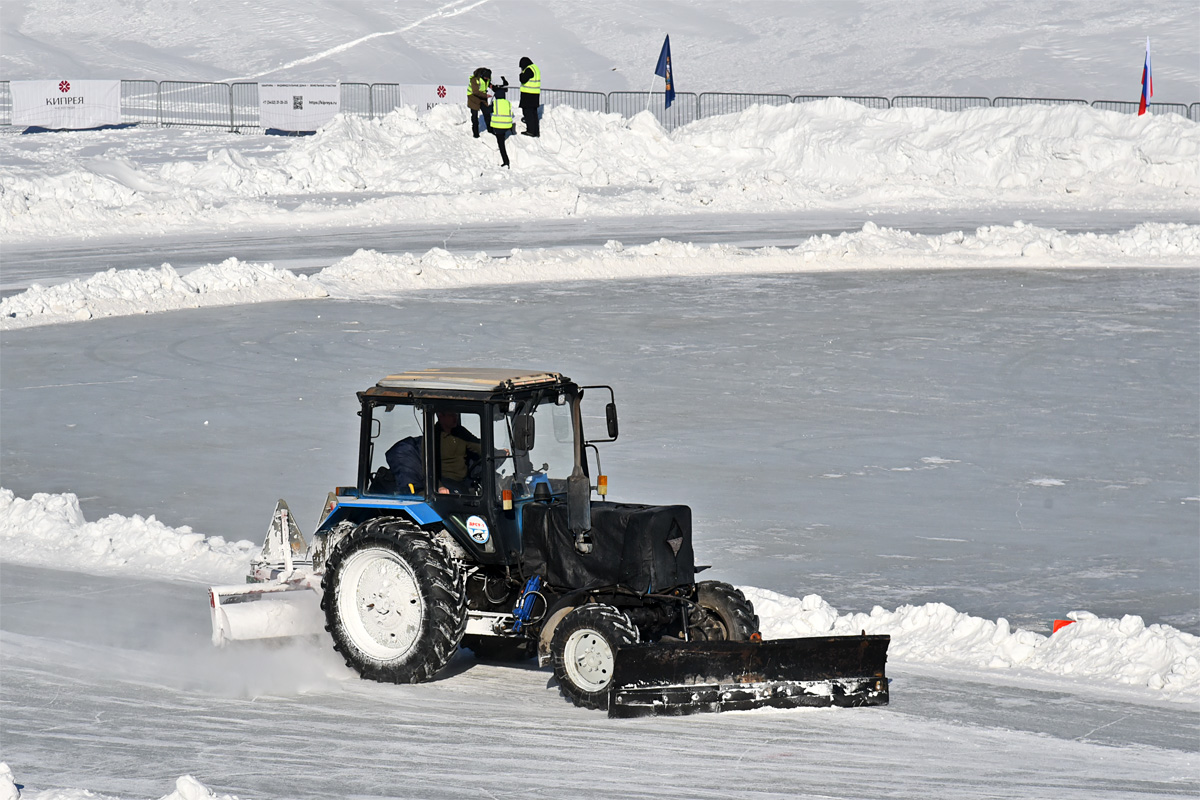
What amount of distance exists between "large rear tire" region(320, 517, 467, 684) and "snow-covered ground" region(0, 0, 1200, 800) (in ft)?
0.72

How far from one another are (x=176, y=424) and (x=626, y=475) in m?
4.90

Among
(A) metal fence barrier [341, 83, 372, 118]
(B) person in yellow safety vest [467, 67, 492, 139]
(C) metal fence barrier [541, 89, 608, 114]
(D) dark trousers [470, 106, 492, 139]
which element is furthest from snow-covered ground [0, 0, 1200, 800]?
(C) metal fence barrier [541, 89, 608, 114]

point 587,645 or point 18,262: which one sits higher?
point 18,262

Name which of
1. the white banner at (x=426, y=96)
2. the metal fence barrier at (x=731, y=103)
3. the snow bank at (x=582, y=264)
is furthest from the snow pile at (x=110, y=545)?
the metal fence barrier at (x=731, y=103)

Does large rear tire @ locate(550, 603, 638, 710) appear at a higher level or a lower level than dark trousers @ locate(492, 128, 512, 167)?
lower

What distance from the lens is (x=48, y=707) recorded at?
7.66 metres

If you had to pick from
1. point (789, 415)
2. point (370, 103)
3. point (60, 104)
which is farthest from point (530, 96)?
point (789, 415)

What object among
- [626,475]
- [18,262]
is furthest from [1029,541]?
[18,262]

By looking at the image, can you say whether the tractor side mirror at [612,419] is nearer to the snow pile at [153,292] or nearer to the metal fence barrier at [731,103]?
the snow pile at [153,292]

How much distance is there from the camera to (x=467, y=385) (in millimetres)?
7660

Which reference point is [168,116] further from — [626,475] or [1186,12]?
[1186,12]

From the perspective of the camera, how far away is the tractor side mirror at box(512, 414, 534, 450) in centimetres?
733

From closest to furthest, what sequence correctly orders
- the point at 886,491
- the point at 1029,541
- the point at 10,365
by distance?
the point at 1029,541, the point at 886,491, the point at 10,365

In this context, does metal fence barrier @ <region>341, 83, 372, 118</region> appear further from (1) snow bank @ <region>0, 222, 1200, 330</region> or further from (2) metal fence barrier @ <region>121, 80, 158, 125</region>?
(1) snow bank @ <region>0, 222, 1200, 330</region>
